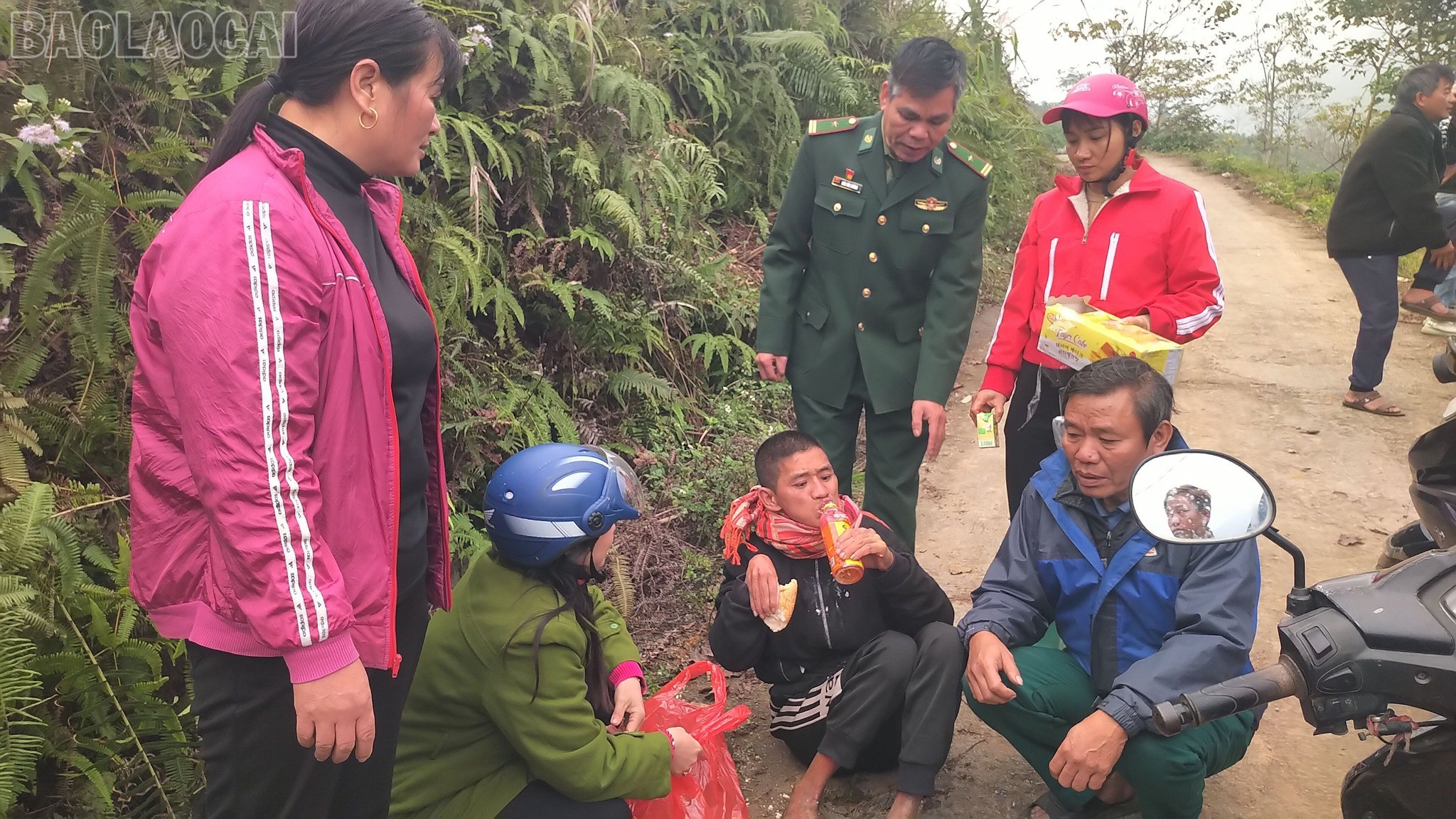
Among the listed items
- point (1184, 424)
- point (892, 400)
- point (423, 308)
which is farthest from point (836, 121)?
point (1184, 424)

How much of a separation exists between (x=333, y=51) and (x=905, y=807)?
257 centimetres

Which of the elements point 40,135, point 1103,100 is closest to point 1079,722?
point 1103,100

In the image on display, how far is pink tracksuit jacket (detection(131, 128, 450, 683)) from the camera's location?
1.63 m

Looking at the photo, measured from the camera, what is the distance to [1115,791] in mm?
3025

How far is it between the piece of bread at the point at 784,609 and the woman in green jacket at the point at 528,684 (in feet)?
1.80

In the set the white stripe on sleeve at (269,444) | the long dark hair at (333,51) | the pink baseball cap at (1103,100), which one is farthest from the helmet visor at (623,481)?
the pink baseball cap at (1103,100)

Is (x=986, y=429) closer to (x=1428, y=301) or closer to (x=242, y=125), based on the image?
(x=242, y=125)

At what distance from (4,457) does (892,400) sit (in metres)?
2.91

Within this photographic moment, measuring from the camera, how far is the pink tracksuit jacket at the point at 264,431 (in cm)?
163

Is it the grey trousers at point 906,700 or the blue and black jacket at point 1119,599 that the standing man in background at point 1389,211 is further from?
the grey trousers at point 906,700

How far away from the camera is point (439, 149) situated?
4.48 m

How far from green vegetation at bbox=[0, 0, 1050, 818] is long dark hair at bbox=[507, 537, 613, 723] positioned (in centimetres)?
110

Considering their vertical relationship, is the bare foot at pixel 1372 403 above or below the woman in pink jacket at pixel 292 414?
below

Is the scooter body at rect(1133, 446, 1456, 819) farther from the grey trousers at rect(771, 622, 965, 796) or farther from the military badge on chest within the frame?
the military badge on chest
